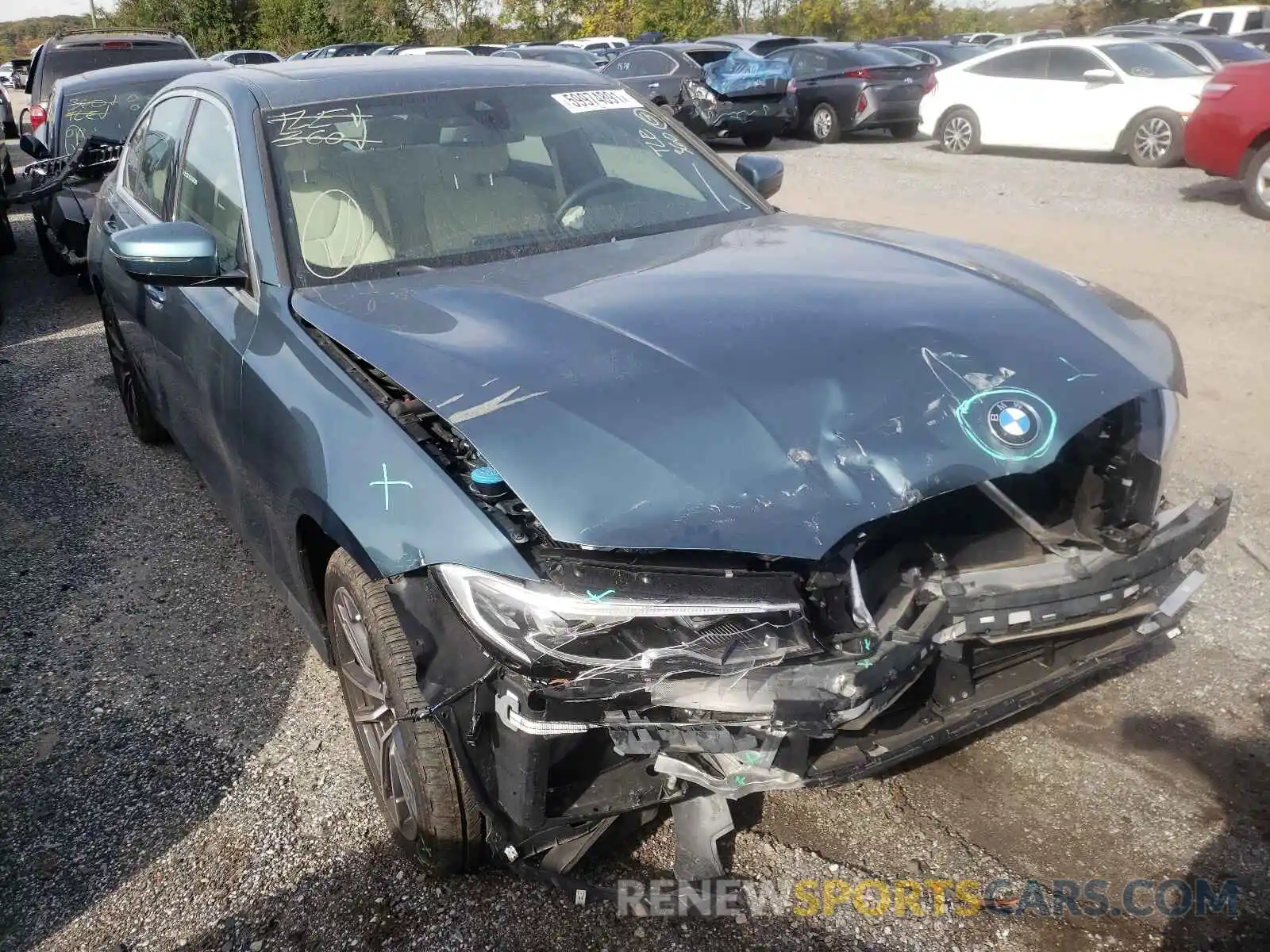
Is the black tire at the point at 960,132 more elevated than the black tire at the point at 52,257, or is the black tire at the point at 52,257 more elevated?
the black tire at the point at 52,257

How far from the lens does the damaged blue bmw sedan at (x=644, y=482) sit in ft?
6.44

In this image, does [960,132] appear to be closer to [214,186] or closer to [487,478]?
[214,186]

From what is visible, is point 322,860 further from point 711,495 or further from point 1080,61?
point 1080,61

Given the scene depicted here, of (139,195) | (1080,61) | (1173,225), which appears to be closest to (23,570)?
(139,195)

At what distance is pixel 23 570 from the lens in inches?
164

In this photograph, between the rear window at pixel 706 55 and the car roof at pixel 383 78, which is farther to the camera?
the rear window at pixel 706 55

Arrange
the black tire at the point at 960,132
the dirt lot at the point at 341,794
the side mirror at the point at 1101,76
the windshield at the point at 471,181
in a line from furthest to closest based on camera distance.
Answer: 1. the black tire at the point at 960,132
2. the side mirror at the point at 1101,76
3. the windshield at the point at 471,181
4. the dirt lot at the point at 341,794

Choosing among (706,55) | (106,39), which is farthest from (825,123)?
(106,39)

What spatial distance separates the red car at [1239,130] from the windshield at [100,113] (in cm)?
873

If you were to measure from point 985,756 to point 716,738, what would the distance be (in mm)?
1189

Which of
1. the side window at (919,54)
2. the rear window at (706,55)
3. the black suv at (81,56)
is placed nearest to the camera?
the black suv at (81,56)

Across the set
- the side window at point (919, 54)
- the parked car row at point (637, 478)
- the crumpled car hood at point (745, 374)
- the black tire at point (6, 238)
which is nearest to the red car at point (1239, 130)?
the parked car row at point (637, 478)

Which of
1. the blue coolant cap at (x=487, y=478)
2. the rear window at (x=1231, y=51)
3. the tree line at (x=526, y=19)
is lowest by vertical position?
the tree line at (x=526, y=19)

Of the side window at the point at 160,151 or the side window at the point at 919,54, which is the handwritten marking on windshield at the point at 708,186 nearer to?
the side window at the point at 160,151
